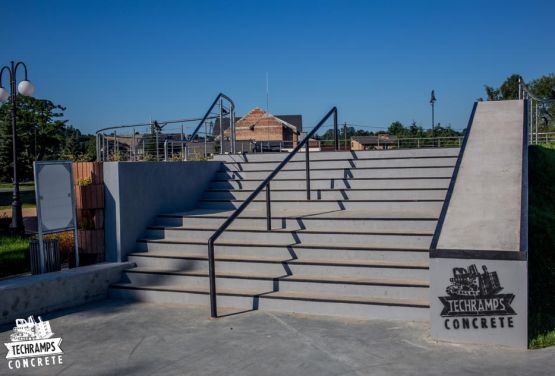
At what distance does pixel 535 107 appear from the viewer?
39.3ft

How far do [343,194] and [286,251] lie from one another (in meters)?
2.08

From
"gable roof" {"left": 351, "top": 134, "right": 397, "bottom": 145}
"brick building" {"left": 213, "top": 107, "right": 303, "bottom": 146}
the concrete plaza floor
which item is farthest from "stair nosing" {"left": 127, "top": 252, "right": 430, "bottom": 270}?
"brick building" {"left": 213, "top": 107, "right": 303, "bottom": 146}

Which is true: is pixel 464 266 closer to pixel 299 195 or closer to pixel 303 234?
pixel 303 234

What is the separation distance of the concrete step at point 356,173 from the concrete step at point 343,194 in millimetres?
519

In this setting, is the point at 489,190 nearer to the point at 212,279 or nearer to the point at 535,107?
the point at 212,279

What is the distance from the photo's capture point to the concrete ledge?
6648 millimetres

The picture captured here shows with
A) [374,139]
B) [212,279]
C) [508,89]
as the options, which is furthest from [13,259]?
[508,89]

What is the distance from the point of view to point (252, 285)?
709cm

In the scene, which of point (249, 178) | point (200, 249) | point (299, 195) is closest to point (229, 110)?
point (249, 178)

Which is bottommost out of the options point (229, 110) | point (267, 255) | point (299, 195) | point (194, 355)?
point (194, 355)

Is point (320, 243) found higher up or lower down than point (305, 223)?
lower down

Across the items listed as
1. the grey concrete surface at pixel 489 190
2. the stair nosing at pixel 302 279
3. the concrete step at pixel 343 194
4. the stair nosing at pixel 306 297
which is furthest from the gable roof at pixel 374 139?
the stair nosing at pixel 306 297

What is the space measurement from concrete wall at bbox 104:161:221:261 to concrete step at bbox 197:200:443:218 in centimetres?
80

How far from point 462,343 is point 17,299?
17.7ft
